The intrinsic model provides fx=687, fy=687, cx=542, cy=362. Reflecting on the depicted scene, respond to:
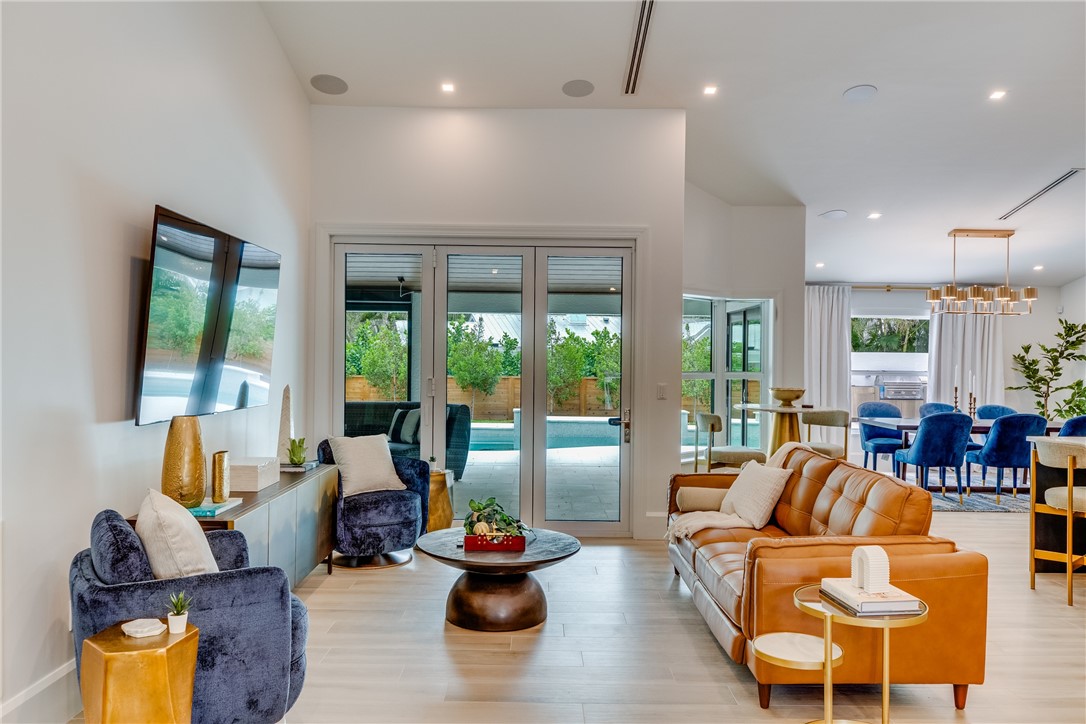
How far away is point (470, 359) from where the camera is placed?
543cm

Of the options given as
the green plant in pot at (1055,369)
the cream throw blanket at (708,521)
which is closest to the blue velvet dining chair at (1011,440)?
the green plant in pot at (1055,369)

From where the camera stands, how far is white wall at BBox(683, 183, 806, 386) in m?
6.88

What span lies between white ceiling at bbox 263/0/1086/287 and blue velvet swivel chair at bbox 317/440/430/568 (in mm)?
2732

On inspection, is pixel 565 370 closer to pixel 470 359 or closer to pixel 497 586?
pixel 470 359

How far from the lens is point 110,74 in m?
2.79

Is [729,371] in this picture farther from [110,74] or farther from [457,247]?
[110,74]

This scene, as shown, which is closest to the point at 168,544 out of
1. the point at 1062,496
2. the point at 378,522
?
the point at 378,522

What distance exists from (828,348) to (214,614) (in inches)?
363

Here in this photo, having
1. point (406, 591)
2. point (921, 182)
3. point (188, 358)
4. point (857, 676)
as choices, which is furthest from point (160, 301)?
point (921, 182)

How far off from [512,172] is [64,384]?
354 centimetres

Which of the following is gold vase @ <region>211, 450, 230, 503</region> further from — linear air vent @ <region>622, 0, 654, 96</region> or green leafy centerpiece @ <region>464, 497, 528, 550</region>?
linear air vent @ <region>622, 0, 654, 96</region>

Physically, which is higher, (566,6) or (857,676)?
(566,6)

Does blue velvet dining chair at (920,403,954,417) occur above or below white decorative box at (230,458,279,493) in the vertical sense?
above

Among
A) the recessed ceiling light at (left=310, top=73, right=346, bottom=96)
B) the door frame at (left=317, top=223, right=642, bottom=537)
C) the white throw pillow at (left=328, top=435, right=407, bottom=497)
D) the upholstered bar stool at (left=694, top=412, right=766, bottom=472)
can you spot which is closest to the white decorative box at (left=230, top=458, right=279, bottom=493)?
the white throw pillow at (left=328, top=435, right=407, bottom=497)
